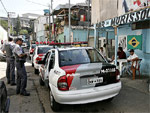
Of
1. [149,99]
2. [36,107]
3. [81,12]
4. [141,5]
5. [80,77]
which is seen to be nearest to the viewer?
[80,77]

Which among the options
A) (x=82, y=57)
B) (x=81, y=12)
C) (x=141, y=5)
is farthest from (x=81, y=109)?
(x=81, y=12)

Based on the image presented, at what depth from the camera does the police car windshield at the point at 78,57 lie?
376 centimetres

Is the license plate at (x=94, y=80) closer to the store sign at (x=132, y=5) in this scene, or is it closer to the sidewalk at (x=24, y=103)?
the sidewalk at (x=24, y=103)

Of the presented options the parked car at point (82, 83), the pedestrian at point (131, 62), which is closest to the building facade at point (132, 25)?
the pedestrian at point (131, 62)

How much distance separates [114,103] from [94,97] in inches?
47.4

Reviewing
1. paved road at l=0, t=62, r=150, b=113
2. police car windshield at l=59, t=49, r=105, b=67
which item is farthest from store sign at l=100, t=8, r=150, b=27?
paved road at l=0, t=62, r=150, b=113

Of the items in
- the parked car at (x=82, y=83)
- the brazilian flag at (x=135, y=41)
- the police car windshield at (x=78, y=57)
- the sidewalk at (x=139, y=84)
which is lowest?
the sidewalk at (x=139, y=84)

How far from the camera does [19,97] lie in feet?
15.6

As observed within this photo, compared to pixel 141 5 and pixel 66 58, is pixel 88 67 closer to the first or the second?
pixel 66 58

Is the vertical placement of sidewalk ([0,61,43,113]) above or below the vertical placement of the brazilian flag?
below

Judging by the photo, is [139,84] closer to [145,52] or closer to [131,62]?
[131,62]

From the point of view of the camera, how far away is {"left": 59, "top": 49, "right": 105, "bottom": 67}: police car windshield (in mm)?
3755

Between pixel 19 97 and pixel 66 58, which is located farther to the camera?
pixel 19 97

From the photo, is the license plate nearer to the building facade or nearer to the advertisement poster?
the building facade
